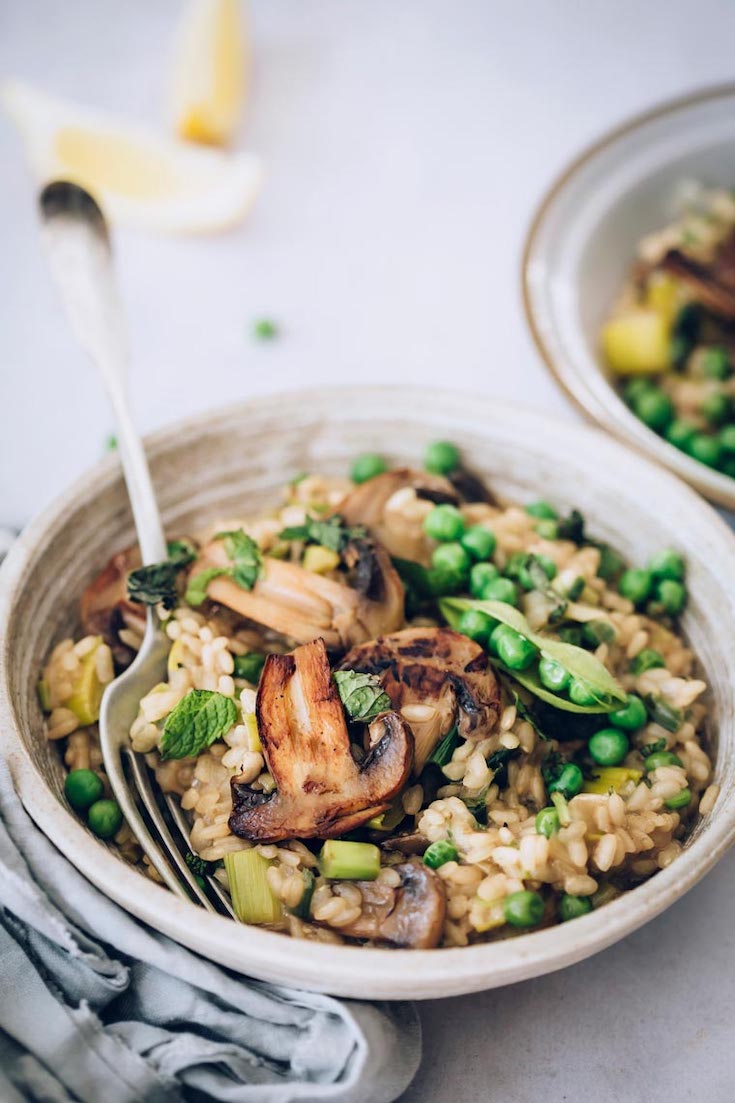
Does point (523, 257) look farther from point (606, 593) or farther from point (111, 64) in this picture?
point (111, 64)

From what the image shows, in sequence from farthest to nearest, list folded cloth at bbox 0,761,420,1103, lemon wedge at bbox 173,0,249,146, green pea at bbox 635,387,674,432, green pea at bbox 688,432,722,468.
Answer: lemon wedge at bbox 173,0,249,146 → green pea at bbox 635,387,674,432 → green pea at bbox 688,432,722,468 → folded cloth at bbox 0,761,420,1103

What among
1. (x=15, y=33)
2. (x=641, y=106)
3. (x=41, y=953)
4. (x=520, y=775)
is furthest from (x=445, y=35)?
(x=41, y=953)

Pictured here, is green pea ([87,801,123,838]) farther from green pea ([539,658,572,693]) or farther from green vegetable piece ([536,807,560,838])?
green pea ([539,658,572,693])

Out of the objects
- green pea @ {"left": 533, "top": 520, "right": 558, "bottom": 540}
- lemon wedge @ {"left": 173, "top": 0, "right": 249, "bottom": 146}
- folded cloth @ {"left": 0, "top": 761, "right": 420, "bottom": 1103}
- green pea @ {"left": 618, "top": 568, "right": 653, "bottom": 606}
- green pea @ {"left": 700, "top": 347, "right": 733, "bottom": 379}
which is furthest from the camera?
lemon wedge @ {"left": 173, "top": 0, "right": 249, "bottom": 146}

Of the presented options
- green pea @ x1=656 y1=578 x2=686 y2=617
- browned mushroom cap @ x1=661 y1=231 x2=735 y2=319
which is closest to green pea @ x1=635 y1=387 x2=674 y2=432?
browned mushroom cap @ x1=661 y1=231 x2=735 y2=319

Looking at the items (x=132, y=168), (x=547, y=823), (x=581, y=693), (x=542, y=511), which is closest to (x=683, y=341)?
(x=542, y=511)

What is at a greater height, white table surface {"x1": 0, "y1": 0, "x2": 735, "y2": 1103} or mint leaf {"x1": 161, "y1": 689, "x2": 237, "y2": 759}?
white table surface {"x1": 0, "y1": 0, "x2": 735, "y2": 1103}

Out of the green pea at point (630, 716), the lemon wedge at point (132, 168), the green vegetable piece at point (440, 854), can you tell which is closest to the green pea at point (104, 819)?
the green vegetable piece at point (440, 854)

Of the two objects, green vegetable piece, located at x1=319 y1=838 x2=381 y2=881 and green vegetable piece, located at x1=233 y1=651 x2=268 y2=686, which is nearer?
green vegetable piece, located at x1=319 y1=838 x2=381 y2=881
